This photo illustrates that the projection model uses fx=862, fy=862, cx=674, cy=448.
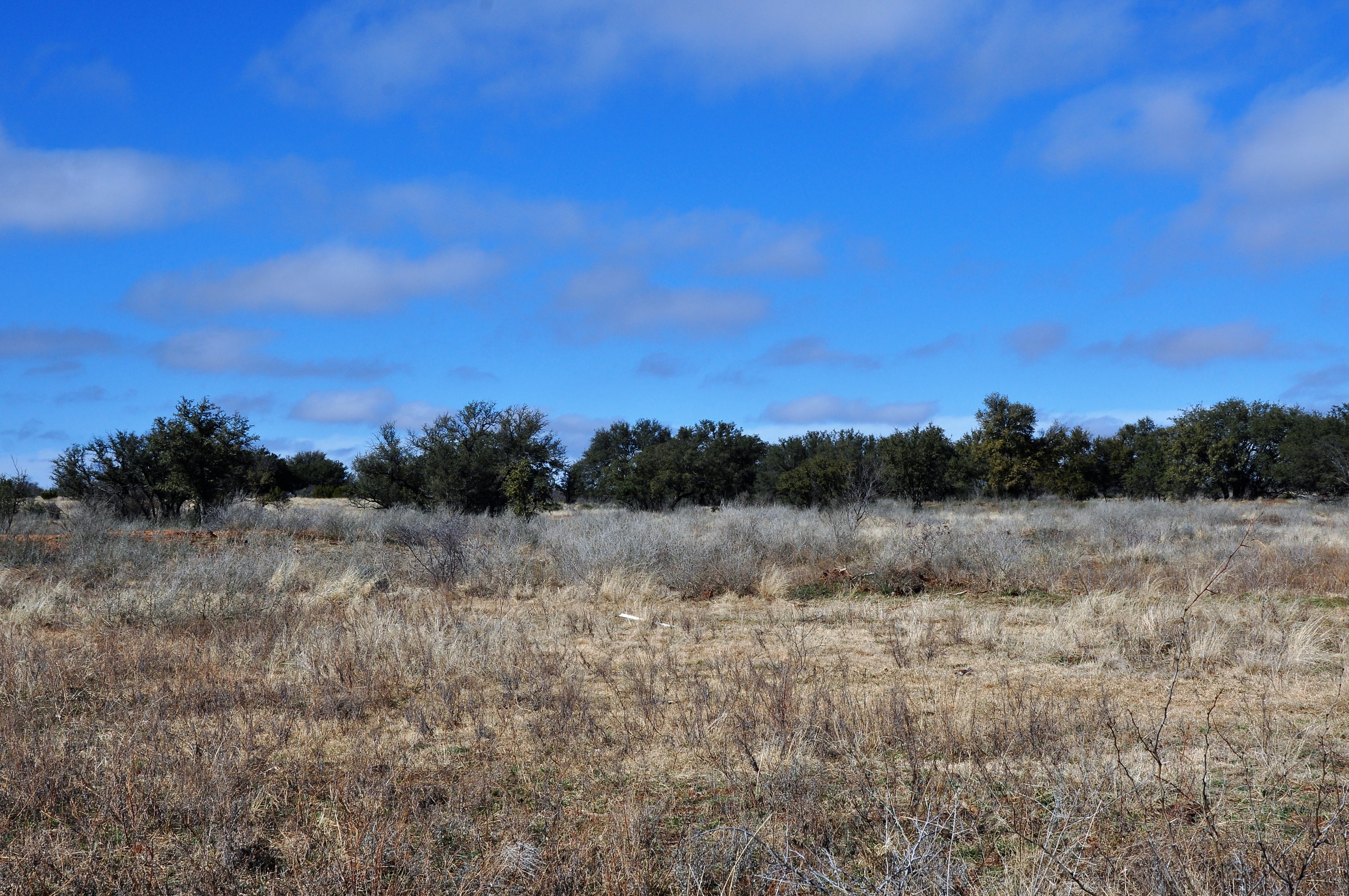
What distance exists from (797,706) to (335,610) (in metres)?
7.09

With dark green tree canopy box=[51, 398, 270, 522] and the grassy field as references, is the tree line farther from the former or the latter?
the grassy field

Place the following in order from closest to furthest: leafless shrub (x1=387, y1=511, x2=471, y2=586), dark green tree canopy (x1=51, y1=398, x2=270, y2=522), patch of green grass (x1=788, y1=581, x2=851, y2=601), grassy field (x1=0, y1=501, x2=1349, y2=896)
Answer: grassy field (x1=0, y1=501, x2=1349, y2=896) < patch of green grass (x1=788, y1=581, x2=851, y2=601) < leafless shrub (x1=387, y1=511, x2=471, y2=586) < dark green tree canopy (x1=51, y1=398, x2=270, y2=522)

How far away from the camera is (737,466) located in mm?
44812

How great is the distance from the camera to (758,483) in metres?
45.2

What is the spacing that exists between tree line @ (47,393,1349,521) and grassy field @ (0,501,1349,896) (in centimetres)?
1086

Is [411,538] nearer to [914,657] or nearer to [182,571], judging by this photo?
[182,571]

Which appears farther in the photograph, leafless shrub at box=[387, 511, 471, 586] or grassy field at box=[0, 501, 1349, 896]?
leafless shrub at box=[387, 511, 471, 586]

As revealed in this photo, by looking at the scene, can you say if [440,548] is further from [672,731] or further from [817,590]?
[672,731]

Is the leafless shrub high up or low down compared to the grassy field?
up

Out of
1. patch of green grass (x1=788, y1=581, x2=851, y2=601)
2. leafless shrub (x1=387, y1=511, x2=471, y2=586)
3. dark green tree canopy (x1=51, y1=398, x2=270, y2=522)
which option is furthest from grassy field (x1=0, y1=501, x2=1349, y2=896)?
dark green tree canopy (x1=51, y1=398, x2=270, y2=522)

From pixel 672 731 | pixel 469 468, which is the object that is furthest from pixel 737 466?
pixel 672 731

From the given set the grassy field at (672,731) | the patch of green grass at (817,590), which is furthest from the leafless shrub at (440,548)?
the patch of green grass at (817,590)

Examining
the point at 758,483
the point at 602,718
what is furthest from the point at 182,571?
the point at 758,483

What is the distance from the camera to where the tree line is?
80.6 ft
